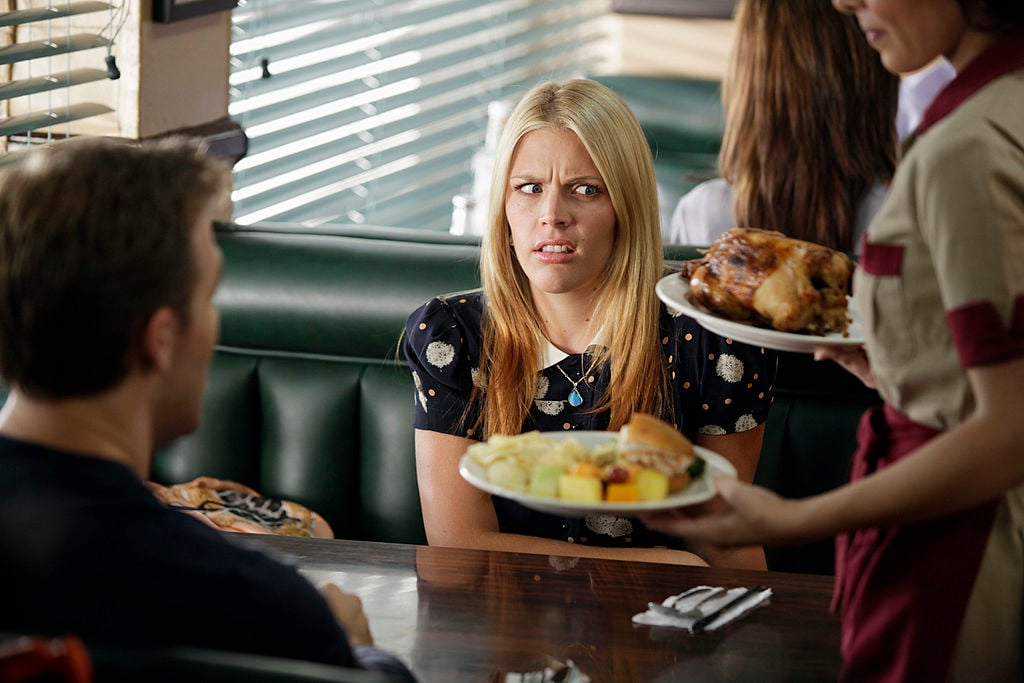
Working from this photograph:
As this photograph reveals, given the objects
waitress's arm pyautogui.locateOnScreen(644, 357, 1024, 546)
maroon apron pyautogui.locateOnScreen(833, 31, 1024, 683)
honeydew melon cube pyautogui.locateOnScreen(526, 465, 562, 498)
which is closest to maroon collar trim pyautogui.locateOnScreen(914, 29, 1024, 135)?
maroon apron pyautogui.locateOnScreen(833, 31, 1024, 683)

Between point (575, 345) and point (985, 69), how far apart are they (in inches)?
41.4

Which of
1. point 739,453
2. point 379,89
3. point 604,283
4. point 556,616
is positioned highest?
point 604,283

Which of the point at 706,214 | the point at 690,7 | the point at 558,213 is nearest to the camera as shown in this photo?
the point at 558,213

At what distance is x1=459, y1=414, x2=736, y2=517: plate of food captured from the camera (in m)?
1.16

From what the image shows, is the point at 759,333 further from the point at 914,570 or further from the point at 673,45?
the point at 673,45

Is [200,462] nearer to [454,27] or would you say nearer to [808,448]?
[808,448]

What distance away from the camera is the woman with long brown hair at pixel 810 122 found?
258cm

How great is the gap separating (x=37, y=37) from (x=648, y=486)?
5.75 feet

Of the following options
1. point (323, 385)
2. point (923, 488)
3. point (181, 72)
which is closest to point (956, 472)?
point (923, 488)

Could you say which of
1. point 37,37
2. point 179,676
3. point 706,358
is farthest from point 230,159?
point 179,676

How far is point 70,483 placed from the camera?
0.91 meters

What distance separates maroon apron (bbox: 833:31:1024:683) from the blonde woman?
786 millimetres

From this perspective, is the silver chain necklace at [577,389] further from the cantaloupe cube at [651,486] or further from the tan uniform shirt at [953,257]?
the tan uniform shirt at [953,257]

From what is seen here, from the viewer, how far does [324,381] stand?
7.68 ft
